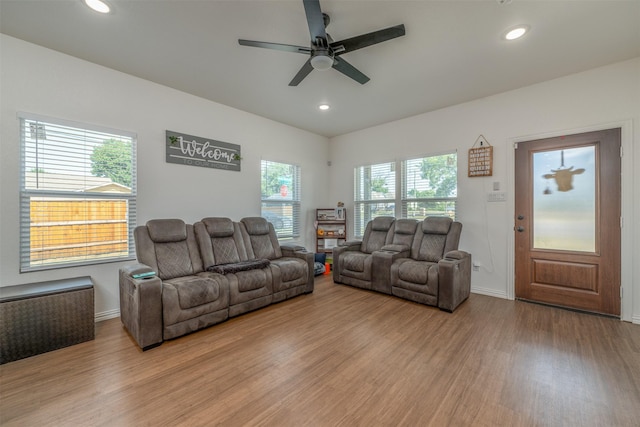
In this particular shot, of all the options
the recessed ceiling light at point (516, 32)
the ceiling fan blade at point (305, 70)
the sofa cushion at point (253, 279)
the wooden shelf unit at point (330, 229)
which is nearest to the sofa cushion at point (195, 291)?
the sofa cushion at point (253, 279)

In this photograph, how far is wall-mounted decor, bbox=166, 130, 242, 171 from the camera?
133 inches

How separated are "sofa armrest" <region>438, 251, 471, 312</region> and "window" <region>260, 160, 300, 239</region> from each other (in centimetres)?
276

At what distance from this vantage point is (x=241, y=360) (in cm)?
206

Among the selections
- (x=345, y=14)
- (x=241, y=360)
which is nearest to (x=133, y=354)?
(x=241, y=360)

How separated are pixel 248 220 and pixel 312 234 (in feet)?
5.70

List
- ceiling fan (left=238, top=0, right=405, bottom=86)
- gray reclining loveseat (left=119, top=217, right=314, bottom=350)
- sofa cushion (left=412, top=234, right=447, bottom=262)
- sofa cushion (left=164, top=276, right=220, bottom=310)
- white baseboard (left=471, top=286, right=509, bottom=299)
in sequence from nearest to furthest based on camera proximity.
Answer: ceiling fan (left=238, top=0, right=405, bottom=86) → gray reclining loveseat (left=119, top=217, right=314, bottom=350) → sofa cushion (left=164, top=276, right=220, bottom=310) → white baseboard (left=471, top=286, right=509, bottom=299) → sofa cushion (left=412, top=234, right=447, bottom=262)

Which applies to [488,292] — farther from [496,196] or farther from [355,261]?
[355,261]

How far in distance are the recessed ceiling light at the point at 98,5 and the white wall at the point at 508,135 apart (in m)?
3.36

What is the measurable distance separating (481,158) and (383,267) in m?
2.11

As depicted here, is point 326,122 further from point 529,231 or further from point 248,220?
point 529,231

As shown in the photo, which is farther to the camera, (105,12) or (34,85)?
(34,85)

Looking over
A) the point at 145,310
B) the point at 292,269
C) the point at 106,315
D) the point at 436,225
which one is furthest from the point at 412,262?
the point at 106,315

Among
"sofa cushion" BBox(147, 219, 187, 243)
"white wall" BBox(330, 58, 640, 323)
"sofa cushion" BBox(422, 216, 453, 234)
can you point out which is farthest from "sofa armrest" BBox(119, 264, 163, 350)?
"white wall" BBox(330, 58, 640, 323)

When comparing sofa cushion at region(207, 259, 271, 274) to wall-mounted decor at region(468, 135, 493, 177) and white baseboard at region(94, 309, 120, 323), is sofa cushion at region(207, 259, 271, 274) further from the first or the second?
wall-mounted decor at region(468, 135, 493, 177)
